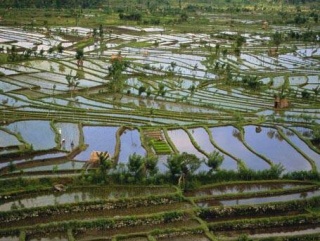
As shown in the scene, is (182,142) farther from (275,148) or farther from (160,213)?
(160,213)

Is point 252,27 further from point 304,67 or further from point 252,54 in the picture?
point 304,67

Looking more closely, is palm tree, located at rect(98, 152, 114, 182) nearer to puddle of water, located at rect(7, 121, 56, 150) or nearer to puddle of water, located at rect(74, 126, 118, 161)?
puddle of water, located at rect(74, 126, 118, 161)

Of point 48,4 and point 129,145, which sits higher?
point 48,4

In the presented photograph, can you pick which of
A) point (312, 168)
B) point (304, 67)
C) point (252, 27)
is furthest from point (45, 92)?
point (252, 27)

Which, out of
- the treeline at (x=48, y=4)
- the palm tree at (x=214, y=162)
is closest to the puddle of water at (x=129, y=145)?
the palm tree at (x=214, y=162)

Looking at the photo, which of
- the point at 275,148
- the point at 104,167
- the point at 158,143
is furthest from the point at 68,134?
the point at 275,148

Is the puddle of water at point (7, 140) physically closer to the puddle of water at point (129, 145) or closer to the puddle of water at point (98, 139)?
the puddle of water at point (98, 139)
